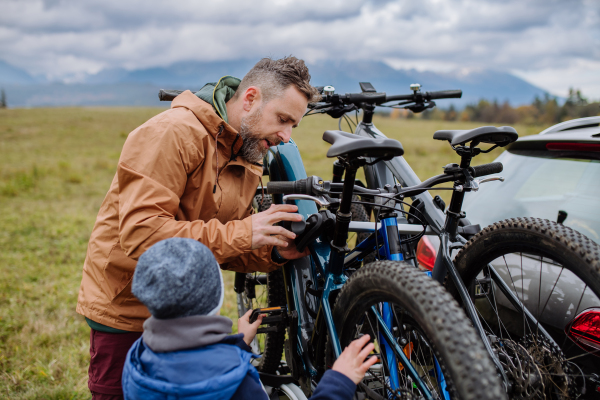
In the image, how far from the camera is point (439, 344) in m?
1.20

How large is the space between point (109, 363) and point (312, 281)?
46.3 inches

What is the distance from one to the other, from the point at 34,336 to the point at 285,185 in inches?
120

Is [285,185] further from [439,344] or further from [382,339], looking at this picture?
[439,344]

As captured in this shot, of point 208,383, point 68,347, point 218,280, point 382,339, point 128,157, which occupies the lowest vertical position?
point 68,347

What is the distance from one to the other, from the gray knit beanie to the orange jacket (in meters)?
0.42

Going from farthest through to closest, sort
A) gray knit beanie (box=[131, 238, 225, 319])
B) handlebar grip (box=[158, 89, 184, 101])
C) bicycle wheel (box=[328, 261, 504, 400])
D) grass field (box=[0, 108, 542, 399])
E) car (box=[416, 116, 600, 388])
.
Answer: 1. grass field (box=[0, 108, 542, 399])
2. handlebar grip (box=[158, 89, 184, 101])
3. car (box=[416, 116, 600, 388])
4. gray knit beanie (box=[131, 238, 225, 319])
5. bicycle wheel (box=[328, 261, 504, 400])

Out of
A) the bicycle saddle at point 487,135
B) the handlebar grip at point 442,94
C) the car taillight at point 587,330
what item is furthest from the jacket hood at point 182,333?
the handlebar grip at point 442,94

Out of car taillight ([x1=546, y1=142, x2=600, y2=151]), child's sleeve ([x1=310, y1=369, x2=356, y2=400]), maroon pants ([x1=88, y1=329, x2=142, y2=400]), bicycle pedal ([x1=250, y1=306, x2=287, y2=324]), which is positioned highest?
car taillight ([x1=546, y1=142, x2=600, y2=151])

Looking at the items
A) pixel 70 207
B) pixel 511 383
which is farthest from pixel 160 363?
pixel 70 207

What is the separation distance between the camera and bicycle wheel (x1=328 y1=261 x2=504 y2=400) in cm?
113

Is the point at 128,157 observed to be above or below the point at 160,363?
above

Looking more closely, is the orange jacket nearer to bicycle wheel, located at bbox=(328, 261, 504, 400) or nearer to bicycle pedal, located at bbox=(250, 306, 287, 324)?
bicycle pedal, located at bbox=(250, 306, 287, 324)

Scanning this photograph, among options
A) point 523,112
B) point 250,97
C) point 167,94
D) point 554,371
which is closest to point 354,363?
Result: point 554,371

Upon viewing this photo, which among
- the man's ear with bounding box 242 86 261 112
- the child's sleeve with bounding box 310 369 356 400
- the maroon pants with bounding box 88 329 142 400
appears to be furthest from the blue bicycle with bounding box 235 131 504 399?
the maroon pants with bounding box 88 329 142 400
